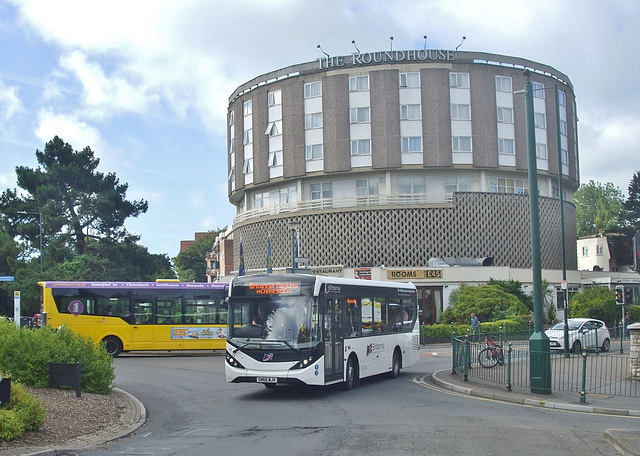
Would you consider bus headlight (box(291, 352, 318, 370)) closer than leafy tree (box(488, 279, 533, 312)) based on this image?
Yes

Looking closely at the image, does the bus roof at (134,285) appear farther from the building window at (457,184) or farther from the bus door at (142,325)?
the building window at (457,184)

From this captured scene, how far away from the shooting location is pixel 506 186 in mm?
55844

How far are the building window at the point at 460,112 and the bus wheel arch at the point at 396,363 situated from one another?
35.5 m

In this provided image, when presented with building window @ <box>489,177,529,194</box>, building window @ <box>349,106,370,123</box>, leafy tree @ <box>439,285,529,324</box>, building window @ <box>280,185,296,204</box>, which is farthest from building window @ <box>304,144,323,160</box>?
leafy tree @ <box>439,285,529,324</box>

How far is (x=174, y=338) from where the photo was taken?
2955cm

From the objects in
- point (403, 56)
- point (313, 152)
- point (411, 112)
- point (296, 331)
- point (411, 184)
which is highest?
point (403, 56)

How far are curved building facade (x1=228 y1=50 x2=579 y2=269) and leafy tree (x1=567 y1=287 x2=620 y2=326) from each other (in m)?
8.00

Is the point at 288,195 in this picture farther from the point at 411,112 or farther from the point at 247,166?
the point at 411,112

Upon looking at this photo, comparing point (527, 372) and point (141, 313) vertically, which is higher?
point (141, 313)

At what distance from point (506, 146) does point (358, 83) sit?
12.0 meters

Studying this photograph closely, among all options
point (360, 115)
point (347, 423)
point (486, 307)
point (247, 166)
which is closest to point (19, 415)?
point (347, 423)

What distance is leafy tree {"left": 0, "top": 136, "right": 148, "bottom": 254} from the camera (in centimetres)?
5750

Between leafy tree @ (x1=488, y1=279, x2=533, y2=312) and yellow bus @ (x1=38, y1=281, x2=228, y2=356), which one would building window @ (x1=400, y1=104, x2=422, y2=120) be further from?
yellow bus @ (x1=38, y1=281, x2=228, y2=356)

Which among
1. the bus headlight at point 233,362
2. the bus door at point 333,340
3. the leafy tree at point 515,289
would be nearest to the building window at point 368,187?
the leafy tree at point 515,289
